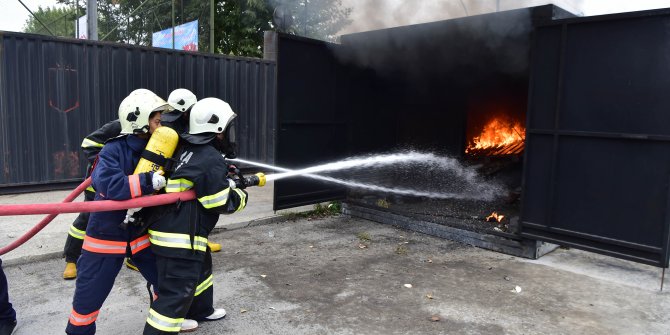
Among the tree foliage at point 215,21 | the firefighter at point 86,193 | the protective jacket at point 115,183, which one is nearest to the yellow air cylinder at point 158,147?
the protective jacket at point 115,183

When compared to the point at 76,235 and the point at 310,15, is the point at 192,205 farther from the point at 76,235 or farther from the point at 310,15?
the point at 310,15

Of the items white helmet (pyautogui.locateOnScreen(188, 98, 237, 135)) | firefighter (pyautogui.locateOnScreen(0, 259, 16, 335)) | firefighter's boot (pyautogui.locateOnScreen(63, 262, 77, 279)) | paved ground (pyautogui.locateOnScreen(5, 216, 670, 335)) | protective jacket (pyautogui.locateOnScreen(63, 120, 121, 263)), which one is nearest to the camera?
white helmet (pyautogui.locateOnScreen(188, 98, 237, 135))

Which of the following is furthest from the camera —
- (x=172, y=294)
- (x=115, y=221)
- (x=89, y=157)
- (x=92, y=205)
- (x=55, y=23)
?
(x=55, y=23)

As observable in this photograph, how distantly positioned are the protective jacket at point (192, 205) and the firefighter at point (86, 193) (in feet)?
4.20

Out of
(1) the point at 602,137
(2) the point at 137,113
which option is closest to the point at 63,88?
(2) the point at 137,113

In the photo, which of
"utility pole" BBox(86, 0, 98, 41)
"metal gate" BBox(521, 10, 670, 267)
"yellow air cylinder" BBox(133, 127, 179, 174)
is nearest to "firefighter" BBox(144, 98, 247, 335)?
"yellow air cylinder" BBox(133, 127, 179, 174)

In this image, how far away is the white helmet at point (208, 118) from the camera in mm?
3061

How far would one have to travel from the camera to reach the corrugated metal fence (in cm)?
732

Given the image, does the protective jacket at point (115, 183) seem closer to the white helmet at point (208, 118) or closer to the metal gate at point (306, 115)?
the white helmet at point (208, 118)

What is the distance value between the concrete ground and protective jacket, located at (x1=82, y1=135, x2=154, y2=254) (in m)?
0.92

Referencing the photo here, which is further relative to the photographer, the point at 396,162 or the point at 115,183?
the point at 396,162

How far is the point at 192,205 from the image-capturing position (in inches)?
117

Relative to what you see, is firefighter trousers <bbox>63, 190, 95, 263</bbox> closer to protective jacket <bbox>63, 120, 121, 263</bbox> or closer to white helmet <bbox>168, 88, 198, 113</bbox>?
protective jacket <bbox>63, 120, 121, 263</bbox>

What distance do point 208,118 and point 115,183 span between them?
0.69 metres
